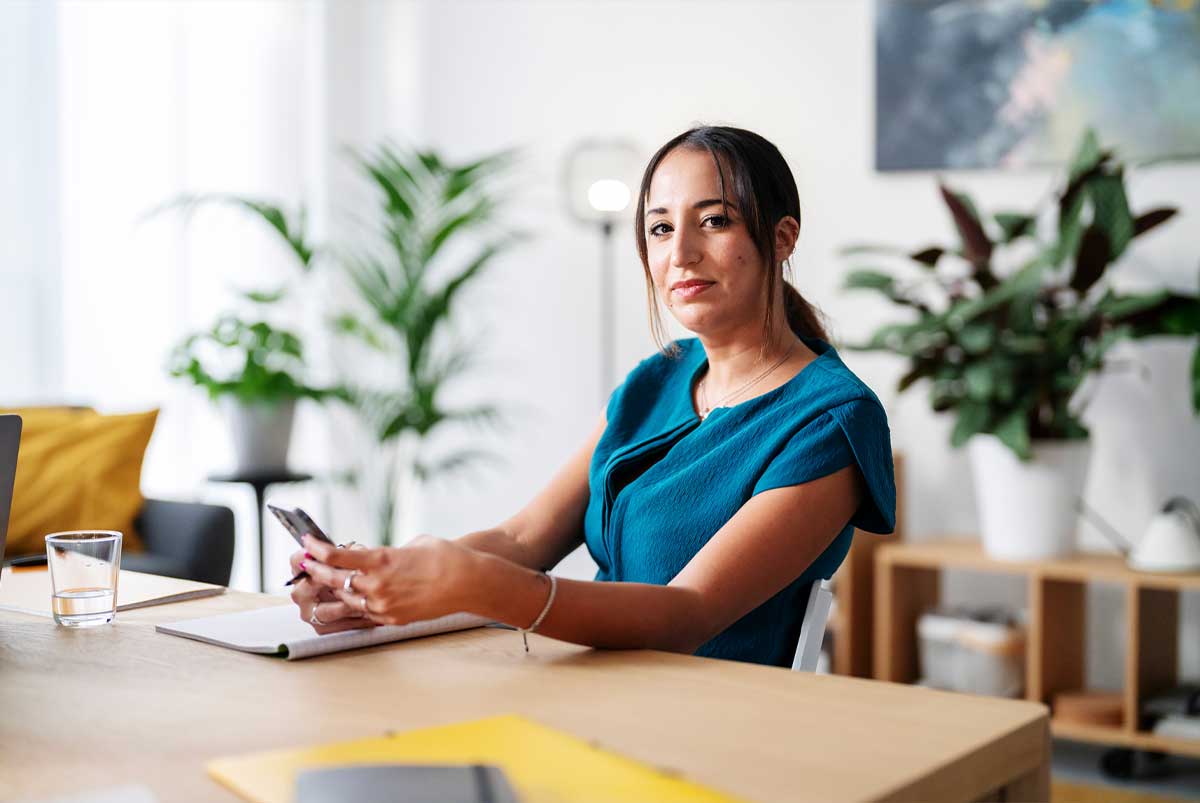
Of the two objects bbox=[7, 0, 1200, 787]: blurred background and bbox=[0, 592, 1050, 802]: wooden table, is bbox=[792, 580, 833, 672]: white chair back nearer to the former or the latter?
bbox=[0, 592, 1050, 802]: wooden table

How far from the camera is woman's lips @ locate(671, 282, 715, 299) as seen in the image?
1619 millimetres

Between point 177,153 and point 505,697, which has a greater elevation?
point 177,153

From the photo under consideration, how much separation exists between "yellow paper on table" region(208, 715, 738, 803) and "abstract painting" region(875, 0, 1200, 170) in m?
2.82

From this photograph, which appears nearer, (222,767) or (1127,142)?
(222,767)

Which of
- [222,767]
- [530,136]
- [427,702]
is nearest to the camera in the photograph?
[222,767]

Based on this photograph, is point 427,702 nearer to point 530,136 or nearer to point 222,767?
point 222,767

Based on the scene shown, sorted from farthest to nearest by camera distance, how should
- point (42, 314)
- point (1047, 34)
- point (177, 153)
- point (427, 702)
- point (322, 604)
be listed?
point (177, 153), point (42, 314), point (1047, 34), point (322, 604), point (427, 702)

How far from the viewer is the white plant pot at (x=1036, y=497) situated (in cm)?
307

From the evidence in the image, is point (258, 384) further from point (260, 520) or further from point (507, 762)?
point (507, 762)

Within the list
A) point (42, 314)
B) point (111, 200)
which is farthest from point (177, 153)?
point (42, 314)

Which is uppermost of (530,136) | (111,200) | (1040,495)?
(530,136)

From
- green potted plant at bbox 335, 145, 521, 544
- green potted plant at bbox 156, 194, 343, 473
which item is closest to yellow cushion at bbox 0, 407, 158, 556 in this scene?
green potted plant at bbox 156, 194, 343, 473

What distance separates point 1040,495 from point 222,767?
8.35 ft

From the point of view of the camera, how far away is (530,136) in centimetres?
435
